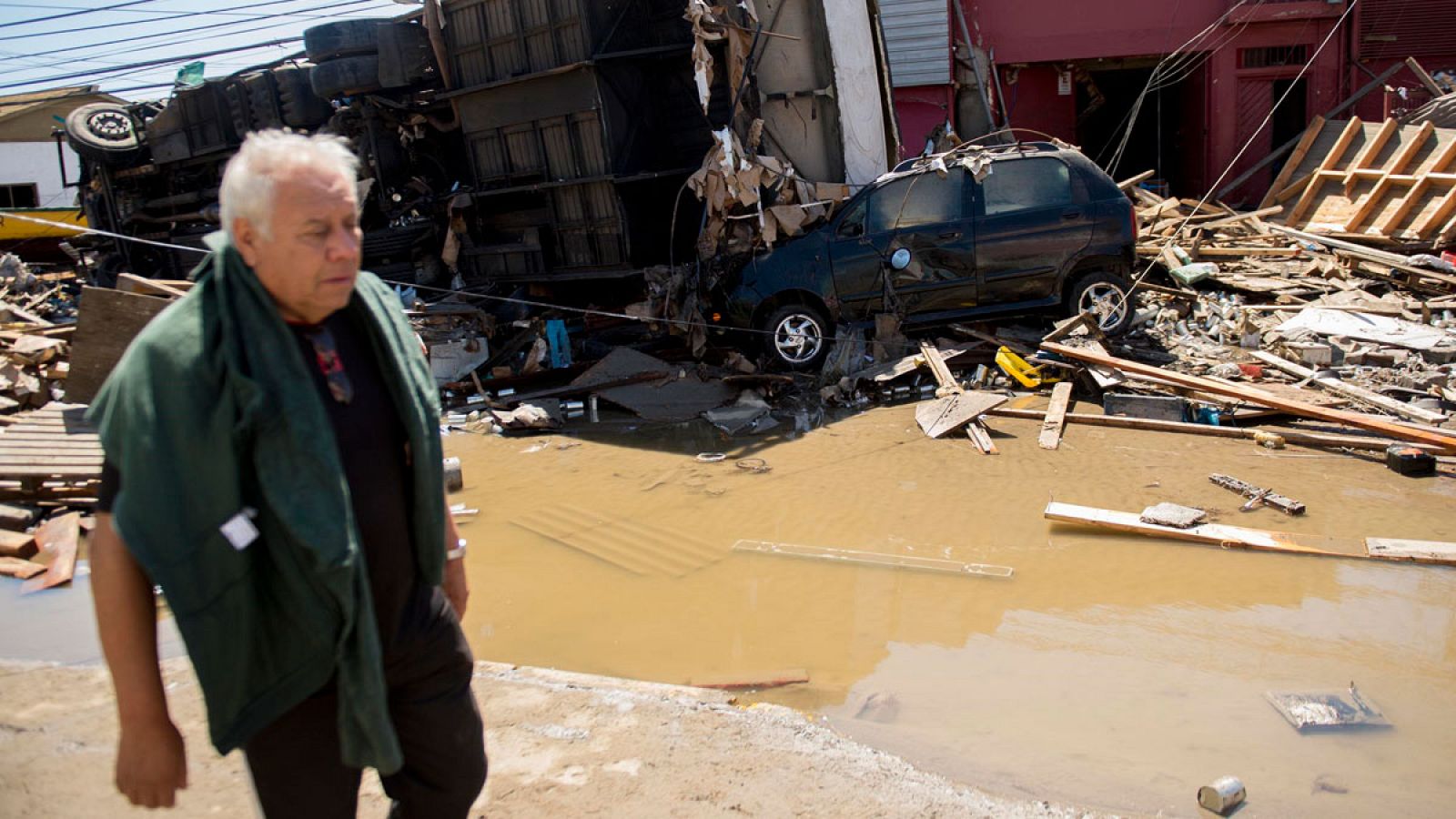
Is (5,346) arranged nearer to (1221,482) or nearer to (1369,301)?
(1221,482)

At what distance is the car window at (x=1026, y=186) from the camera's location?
9820 millimetres

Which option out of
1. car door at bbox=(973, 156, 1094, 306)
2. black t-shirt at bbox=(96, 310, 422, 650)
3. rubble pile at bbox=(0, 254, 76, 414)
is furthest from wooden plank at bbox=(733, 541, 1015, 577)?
rubble pile at bbox=(0, 254, 76, 414)

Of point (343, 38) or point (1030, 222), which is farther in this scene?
point (343, 38)

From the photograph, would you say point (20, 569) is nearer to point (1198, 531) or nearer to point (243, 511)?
point (243, 511)

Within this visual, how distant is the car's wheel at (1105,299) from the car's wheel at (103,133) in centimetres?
1563

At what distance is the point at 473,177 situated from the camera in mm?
13078

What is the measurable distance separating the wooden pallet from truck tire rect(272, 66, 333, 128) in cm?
820

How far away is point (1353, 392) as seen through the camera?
26.5 feet

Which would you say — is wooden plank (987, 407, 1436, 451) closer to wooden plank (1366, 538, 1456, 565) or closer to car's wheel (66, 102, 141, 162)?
wooden plank (1366, 538, 1456, 565)

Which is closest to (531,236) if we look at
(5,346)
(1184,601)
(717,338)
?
(717,338)

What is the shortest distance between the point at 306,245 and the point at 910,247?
8686 mm

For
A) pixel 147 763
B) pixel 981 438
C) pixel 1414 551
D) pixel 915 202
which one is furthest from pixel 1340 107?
pixel 147 763

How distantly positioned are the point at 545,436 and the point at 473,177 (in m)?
5.10

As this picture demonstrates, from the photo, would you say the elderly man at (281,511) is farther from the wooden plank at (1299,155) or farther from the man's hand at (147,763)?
the wooden plank at (1299,155)
